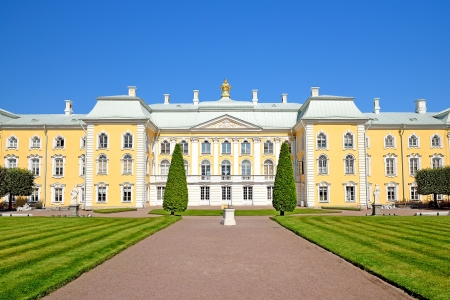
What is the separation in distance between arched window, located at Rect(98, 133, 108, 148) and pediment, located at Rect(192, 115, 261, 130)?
1003 centimetres

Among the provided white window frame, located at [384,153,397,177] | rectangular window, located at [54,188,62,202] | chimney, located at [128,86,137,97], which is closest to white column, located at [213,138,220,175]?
chimney, located at [128,86,137,97]

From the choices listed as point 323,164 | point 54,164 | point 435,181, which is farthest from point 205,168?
point 435,181

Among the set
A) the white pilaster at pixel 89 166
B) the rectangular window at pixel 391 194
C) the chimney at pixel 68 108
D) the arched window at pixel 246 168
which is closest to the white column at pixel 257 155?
the arched window at pixel 246 168

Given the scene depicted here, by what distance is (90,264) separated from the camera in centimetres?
1051

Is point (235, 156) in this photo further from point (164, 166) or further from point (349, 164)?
point (349, 164)

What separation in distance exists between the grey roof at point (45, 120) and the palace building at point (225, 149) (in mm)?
118

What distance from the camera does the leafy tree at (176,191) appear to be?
1128 inches

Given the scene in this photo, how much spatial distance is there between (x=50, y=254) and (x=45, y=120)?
3786 centimetres

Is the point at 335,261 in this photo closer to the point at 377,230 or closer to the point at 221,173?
the point at 377,230

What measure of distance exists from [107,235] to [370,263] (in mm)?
10607

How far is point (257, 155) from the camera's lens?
45.5 m

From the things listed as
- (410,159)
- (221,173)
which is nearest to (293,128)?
(221,173)

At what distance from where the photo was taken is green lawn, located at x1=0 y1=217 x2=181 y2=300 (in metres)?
8.35

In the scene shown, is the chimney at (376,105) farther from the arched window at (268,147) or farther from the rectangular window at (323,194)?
the rectangular window at (323,194)
